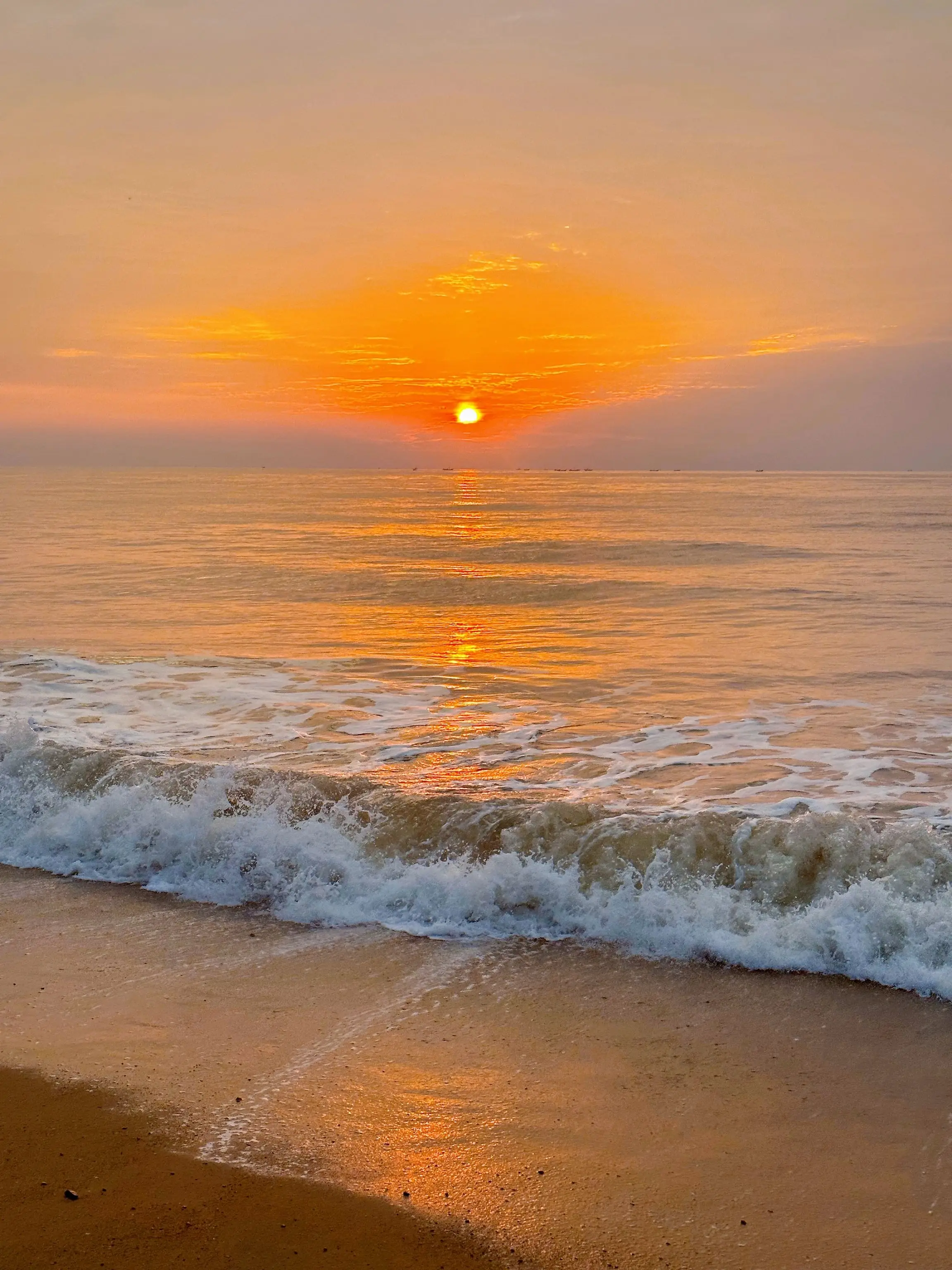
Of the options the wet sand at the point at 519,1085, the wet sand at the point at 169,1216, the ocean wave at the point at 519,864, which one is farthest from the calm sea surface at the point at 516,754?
the wet sand at the point at 169,1216

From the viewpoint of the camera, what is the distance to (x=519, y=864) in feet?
25.6

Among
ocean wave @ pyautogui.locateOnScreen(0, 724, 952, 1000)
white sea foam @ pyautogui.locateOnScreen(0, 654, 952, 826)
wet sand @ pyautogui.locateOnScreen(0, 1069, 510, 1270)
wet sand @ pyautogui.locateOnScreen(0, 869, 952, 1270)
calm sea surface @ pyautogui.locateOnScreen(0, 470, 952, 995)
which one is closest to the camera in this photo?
wet sand @ pyautogui.locateOnScreen(0, 1069, 510, 1270)

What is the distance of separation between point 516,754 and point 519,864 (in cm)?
312

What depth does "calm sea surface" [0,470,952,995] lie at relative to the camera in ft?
24.6

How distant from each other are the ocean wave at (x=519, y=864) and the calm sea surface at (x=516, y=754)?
0.02 m

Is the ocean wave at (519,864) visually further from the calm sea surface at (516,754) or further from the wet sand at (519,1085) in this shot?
the wet sand at (519,1085)

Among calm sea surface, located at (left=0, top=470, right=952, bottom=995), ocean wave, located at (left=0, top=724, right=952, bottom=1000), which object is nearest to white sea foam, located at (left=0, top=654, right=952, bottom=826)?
calm sea surface, located at (left=0, top=470, right=952, bottom=995)

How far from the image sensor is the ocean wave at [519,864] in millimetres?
6871

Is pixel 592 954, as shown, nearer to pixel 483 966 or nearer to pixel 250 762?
pixel 483 966

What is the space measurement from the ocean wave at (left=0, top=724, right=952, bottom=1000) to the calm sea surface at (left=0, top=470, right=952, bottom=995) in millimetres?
23

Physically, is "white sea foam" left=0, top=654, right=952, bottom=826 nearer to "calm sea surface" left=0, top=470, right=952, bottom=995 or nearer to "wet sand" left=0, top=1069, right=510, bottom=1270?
"calm sea surface" left=0, top=470, right=952, bottom=995

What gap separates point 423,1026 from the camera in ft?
18.8

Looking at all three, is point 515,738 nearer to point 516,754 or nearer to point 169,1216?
point 516,754

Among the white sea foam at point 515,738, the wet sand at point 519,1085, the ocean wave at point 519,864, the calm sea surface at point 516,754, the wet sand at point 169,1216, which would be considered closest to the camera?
the wet sand at point 169,1216
